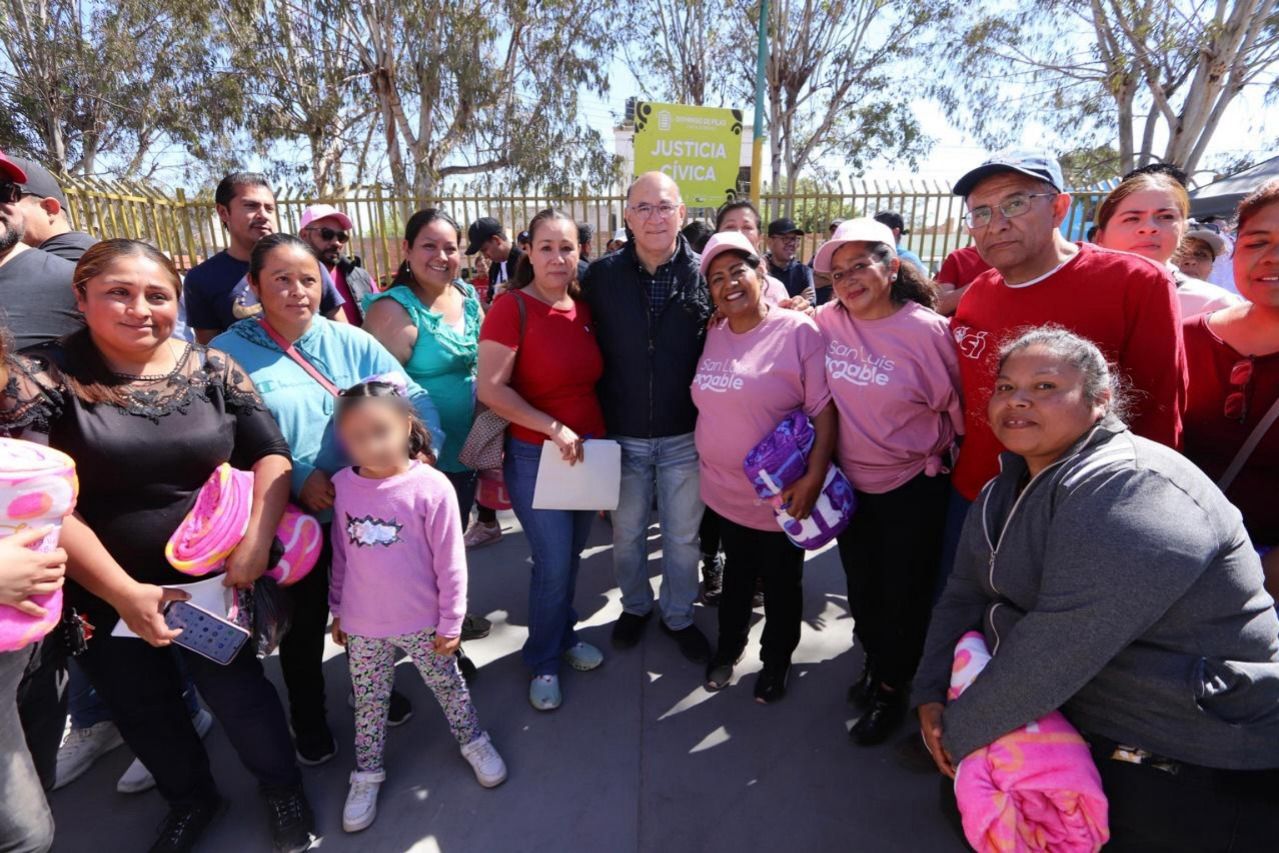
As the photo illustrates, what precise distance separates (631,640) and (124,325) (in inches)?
94.5

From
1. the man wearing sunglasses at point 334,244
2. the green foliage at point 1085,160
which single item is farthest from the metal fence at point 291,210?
the green foliage at point 1085,160

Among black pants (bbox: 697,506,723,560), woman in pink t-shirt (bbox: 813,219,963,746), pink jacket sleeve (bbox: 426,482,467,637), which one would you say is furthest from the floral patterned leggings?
black pants (bbox: 697,506,723,560)

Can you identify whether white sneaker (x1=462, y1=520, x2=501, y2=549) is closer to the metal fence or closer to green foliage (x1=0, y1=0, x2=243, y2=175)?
the metal fence

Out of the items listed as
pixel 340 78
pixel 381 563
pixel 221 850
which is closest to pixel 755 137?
pixel 381 563

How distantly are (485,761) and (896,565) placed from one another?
172 centimetres

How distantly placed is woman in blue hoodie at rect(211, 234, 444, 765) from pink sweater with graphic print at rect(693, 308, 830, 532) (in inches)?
43.1

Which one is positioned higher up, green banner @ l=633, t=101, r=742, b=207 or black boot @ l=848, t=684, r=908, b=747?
green banner @ l=633, t=101, r=742, b=207

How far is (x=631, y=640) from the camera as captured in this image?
10.4 feet

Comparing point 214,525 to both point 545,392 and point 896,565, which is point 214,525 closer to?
point 545,392

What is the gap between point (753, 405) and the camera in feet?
7.96

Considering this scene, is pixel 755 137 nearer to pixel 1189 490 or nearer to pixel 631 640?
pixel 631 640

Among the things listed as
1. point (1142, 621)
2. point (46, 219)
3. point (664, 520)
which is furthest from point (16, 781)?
point (1142, 621)

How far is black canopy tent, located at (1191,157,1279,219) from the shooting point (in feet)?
24.5

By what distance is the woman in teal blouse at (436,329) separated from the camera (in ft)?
9.06
